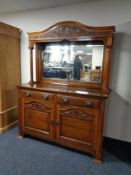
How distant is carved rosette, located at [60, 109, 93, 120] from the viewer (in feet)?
6.67

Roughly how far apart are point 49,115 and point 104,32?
1.42m

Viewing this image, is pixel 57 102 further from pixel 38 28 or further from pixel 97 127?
pixel 38 28

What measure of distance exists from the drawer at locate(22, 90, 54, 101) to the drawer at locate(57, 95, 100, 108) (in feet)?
0.48

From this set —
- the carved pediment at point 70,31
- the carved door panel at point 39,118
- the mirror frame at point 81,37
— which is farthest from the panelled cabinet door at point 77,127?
the carved pediment at point 70,31

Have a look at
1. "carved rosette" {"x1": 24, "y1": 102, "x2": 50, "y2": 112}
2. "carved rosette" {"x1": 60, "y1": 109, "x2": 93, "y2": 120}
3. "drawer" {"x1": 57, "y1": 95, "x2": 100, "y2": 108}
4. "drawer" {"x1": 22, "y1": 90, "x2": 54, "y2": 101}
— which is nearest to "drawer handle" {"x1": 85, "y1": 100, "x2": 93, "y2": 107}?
"drawer" {"x1": 57, "y1": 95, "x2": 100, "y2": 108}

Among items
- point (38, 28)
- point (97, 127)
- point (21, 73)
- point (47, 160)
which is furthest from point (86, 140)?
point (38, 28)

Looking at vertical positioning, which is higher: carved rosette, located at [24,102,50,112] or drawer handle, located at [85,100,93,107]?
drawer handle, located at [85,100,93,107]

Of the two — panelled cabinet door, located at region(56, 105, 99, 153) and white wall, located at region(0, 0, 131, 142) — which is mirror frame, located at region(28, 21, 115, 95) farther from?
panelled cabinet door, located at region(56, 105, 99, 153)

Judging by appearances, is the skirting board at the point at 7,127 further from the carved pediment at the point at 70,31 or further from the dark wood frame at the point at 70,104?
the carved pediment at the point at 70,31

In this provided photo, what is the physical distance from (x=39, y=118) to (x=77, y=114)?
2.16 ft

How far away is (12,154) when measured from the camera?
7.06 feet

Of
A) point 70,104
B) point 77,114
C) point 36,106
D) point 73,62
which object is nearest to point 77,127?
point 77,114

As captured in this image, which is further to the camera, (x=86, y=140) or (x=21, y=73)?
(x=21, y=73)

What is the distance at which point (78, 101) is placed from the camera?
2.04 metres
